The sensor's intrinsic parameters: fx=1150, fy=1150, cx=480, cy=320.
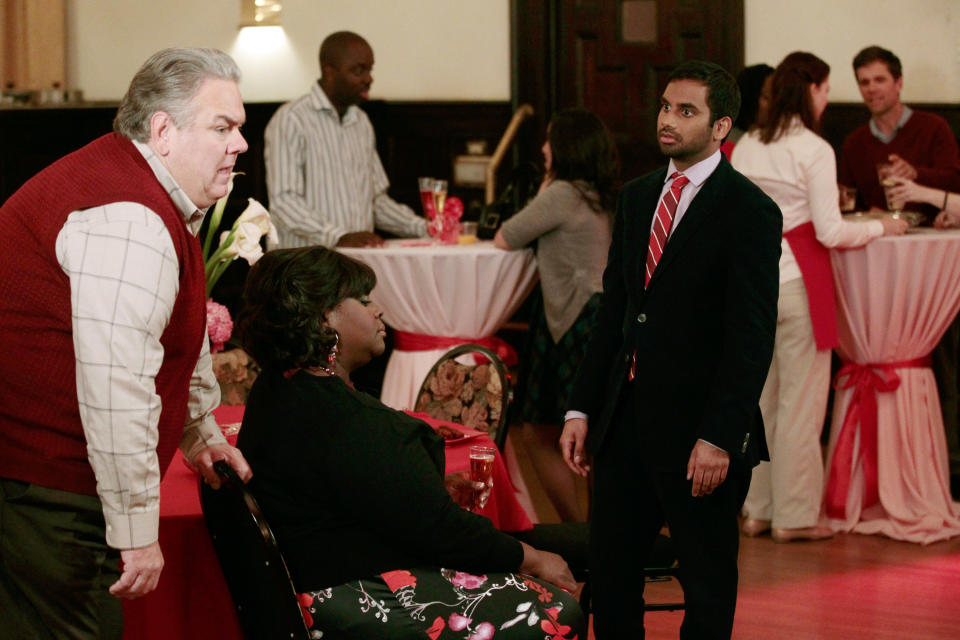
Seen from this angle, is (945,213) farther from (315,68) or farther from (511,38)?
(315,68)

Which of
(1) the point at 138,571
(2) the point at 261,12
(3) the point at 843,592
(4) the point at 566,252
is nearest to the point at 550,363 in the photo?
(4) the point at 566,252

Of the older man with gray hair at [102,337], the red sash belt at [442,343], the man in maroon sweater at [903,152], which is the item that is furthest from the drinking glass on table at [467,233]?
the older man with gray hair at [102,337]

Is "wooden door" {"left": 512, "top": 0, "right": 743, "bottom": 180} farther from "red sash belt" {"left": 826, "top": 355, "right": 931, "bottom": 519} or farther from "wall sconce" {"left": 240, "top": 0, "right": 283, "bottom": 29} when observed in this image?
"red sash belt" {"left": 826, "top": 355, "right": 931, "bottom": 519}

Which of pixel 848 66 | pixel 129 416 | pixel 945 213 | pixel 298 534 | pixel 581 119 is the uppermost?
pixel 848 66

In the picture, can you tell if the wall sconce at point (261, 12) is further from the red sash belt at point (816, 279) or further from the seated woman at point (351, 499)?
the seated woman at point (351, 499)

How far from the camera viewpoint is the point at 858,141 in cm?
529

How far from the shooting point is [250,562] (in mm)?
1915

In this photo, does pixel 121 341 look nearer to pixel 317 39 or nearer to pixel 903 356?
pixel 903 356

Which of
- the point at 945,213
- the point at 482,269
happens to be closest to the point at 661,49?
the point at 945,213

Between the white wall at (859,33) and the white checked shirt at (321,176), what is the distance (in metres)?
2.59

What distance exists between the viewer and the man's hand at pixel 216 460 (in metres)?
1.96

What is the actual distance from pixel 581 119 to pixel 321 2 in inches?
121

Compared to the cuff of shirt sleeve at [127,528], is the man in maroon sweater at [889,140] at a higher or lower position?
higher

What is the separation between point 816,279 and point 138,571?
3009mm
